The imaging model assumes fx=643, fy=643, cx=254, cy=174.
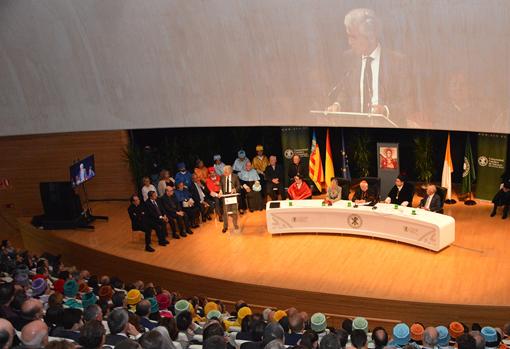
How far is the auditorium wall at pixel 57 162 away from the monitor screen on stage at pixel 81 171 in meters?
1.46

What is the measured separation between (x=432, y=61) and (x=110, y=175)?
7613mm

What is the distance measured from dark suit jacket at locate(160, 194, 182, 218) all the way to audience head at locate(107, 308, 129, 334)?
6.30m

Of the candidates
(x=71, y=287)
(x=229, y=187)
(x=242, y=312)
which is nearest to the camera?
(x=242, y=312)

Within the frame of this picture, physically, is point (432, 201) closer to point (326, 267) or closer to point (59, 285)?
point (326, 267)

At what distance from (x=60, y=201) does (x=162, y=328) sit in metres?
8.02

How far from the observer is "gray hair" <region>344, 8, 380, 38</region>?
1077 cm

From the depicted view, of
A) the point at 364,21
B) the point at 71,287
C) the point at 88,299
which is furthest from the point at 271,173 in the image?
the point at 88,299

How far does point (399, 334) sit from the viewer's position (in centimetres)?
643

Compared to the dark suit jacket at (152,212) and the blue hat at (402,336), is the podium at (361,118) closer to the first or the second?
the dark suit jacket at (152,212)

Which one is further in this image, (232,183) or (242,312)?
(232,183)

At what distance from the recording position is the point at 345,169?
536 inches

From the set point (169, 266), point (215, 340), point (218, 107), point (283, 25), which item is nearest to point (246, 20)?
point (283, 25)

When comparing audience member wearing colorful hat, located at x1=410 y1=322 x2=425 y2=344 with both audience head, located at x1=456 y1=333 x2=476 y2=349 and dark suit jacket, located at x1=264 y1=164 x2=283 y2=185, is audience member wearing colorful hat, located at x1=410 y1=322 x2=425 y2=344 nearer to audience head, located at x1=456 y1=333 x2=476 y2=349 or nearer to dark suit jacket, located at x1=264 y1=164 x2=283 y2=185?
audience head, located at x1=456 y1=333 x2=476 y2=349

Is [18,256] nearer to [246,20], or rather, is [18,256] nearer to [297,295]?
[297,295]
